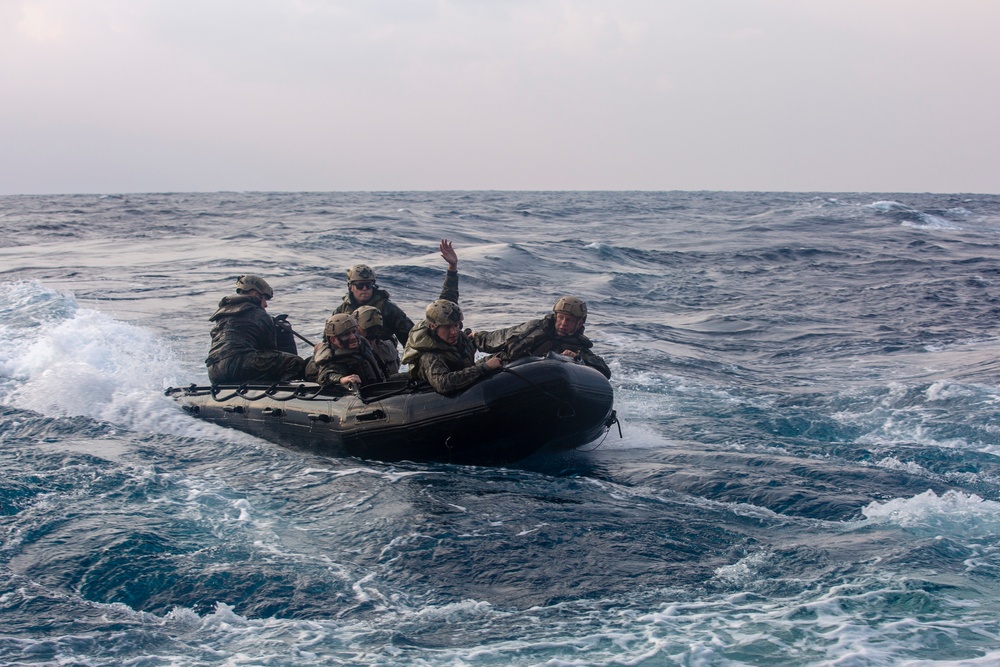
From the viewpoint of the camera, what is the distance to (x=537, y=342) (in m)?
9.41

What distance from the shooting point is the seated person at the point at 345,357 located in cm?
889

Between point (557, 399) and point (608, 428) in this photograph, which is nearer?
point (557, 399)

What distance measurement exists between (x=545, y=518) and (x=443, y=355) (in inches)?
82.2

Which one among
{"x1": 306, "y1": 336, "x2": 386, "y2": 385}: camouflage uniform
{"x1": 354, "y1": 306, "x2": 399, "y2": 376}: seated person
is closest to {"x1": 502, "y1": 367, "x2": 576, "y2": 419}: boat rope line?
{"x1": 306, "y1": 336, "x2": 386, "y2": 385}: camouflage uniform

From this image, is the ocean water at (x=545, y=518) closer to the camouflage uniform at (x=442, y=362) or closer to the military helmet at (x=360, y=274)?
the camouflage uniform at (x=442, y=362)

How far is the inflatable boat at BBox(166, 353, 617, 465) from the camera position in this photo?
8172 mm

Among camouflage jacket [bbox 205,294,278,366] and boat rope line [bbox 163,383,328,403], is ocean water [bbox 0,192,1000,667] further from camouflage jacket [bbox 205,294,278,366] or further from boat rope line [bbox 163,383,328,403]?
camouflage jacket [bbox 205,294,278,366]

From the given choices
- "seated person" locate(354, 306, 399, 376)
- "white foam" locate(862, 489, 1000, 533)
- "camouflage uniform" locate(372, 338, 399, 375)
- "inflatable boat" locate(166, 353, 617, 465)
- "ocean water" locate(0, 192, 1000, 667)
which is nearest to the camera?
"ocean water" locate(0, 192, 1000, 667)

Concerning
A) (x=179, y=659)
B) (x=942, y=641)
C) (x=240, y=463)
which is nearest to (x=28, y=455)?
(x=240, y=463)

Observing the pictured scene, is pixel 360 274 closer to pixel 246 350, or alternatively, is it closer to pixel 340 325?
pixel 340 325

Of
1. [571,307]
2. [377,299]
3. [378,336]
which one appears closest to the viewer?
[571,307]

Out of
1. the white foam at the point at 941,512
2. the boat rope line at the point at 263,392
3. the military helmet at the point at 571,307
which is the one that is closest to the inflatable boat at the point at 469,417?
the boat rope line at the point at 263,392

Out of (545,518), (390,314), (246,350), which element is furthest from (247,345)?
(545,518)

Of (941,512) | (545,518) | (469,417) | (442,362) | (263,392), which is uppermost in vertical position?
(442,362)
